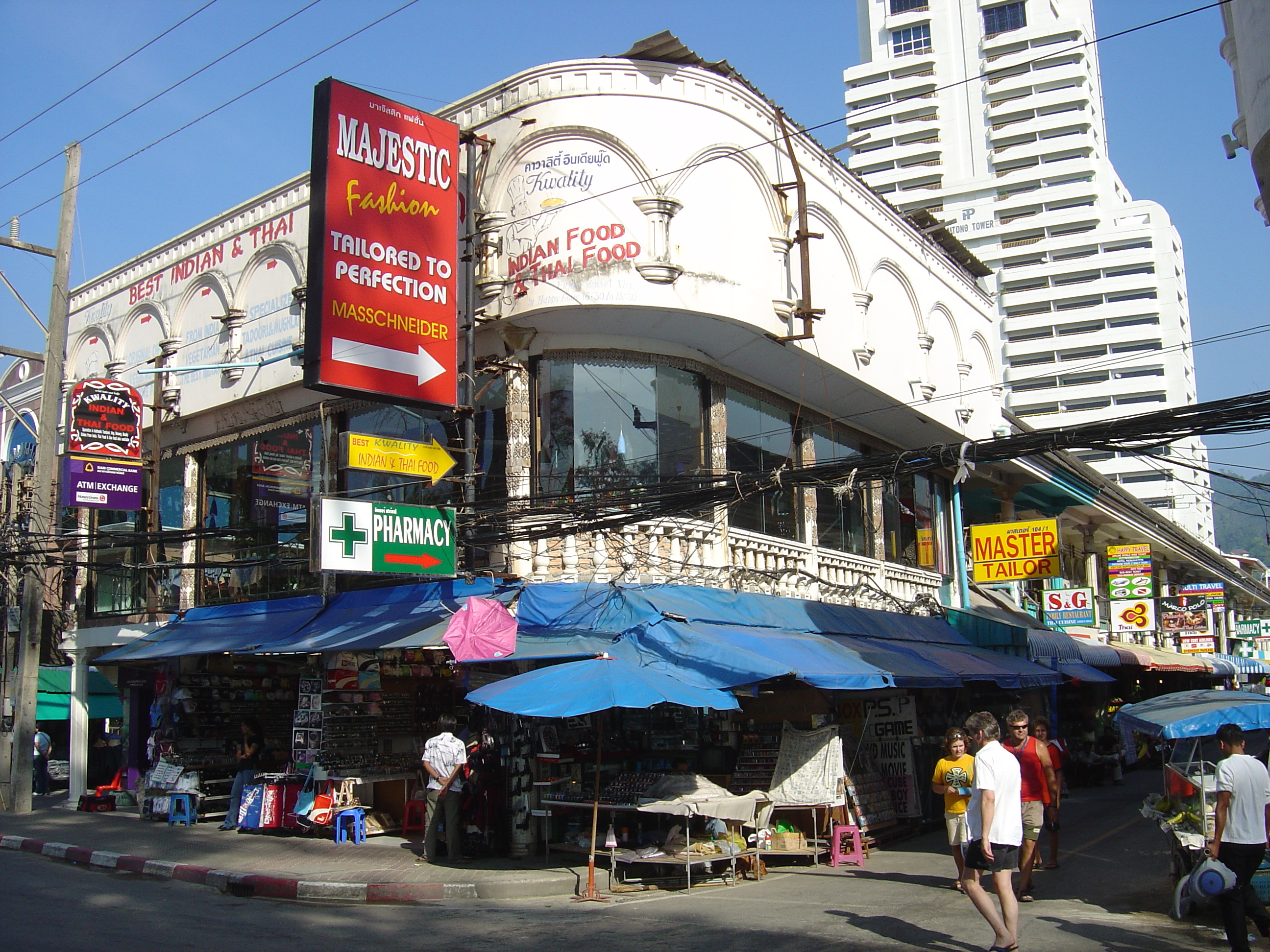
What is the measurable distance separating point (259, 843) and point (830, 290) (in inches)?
458

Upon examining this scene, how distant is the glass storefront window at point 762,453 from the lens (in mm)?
16438

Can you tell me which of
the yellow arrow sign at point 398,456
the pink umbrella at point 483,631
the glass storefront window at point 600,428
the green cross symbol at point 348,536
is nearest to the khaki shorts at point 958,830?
the pink umbrella at point 483,631

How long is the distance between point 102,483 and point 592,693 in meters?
11.5

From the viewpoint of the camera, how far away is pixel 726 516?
49.3 ft

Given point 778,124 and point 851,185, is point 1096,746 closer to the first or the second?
point 851,185

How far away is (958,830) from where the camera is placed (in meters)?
8.49

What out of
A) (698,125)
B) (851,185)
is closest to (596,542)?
(698,125)

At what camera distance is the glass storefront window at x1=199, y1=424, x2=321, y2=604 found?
1770cm

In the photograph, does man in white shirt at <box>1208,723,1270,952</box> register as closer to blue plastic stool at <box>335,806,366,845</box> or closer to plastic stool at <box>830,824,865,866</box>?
plastic stool at <box>830,824,865,866</box>

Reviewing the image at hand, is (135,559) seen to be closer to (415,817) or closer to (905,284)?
(415,817)

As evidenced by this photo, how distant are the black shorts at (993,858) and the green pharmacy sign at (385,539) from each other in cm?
729

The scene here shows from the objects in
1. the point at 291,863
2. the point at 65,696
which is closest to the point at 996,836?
the point at 291,863

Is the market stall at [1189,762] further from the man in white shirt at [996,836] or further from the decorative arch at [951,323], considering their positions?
the decorative arch at [951,323]

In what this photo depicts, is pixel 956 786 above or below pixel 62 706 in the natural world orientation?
below
